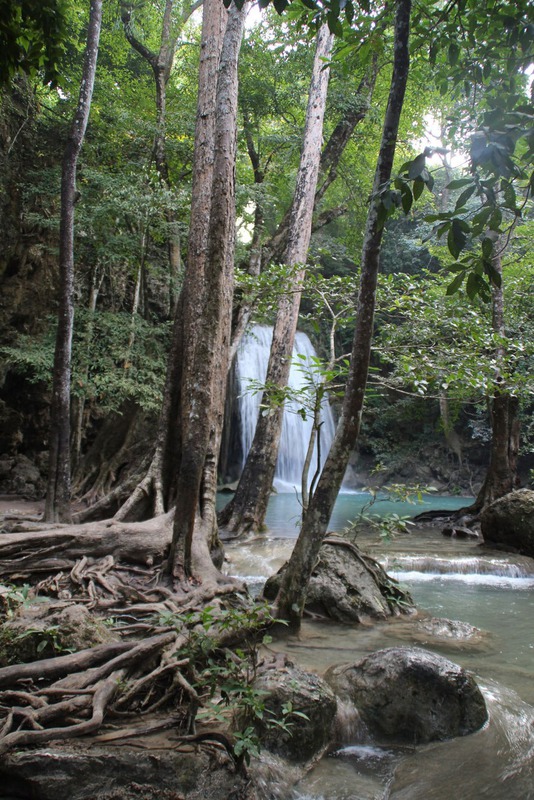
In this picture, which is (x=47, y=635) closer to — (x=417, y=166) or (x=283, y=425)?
(x=417, y=166)

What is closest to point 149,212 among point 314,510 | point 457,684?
point 314,510

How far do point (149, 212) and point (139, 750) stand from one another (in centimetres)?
1033

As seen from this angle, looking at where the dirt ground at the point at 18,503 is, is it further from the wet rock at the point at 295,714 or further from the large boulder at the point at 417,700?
the large boulder at the point at 417,700

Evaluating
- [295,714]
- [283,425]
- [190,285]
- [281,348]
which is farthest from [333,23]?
[283,425]

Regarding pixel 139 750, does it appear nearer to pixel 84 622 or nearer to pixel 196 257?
pixel 84 622

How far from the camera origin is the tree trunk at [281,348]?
10258mm

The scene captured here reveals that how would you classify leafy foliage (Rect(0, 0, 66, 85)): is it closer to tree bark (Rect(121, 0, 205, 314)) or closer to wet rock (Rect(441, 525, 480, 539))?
tree bark (Rect(121, 0, 205, 314))

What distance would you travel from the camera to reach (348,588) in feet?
18.7

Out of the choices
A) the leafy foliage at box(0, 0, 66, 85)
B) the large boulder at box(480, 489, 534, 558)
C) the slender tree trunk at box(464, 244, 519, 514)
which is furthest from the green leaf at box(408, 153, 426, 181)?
the slender tree trunk at box(464, 244, 519, 514)

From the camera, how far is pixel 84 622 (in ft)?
11.9

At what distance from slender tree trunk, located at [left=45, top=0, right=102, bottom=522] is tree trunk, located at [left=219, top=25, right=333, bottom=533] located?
10.8 ft

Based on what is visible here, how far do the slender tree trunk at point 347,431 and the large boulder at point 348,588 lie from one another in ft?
2.73

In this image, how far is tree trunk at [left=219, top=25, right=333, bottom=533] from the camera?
33.7 ft

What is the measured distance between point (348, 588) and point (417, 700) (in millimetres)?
2390
